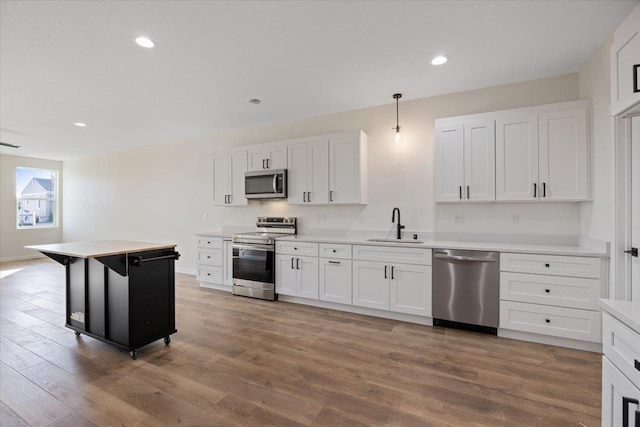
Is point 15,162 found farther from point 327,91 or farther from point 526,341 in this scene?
point 526,341

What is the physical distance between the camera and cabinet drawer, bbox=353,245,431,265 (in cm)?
328

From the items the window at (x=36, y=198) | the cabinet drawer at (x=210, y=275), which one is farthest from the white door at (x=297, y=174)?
the window at (x=36, y=198)

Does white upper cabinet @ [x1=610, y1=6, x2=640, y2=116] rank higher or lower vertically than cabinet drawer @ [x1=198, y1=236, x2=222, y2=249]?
higher

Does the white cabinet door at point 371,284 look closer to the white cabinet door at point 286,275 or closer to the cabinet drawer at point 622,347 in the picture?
the white cabinet door at point 286,275

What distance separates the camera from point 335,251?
12.4ft

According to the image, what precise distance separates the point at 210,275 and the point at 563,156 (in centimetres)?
494

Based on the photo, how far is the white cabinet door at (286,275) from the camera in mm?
4059

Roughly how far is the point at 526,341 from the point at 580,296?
0.65 meters

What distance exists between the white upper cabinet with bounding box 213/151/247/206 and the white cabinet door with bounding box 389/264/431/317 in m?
2.79

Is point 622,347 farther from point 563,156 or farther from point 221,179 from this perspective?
point 221,179

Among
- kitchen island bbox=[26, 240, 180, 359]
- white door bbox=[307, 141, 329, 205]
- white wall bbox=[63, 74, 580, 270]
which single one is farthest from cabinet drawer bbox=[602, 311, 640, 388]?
white door bbox=[307, 141, 329, 205]

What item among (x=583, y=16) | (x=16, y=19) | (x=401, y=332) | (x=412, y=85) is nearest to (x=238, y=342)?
(x=401, y=332)

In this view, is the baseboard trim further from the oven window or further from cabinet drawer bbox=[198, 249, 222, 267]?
cabinet drawer bbox=[198, 249, 222, 267]

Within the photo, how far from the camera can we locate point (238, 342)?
2.89 meters
